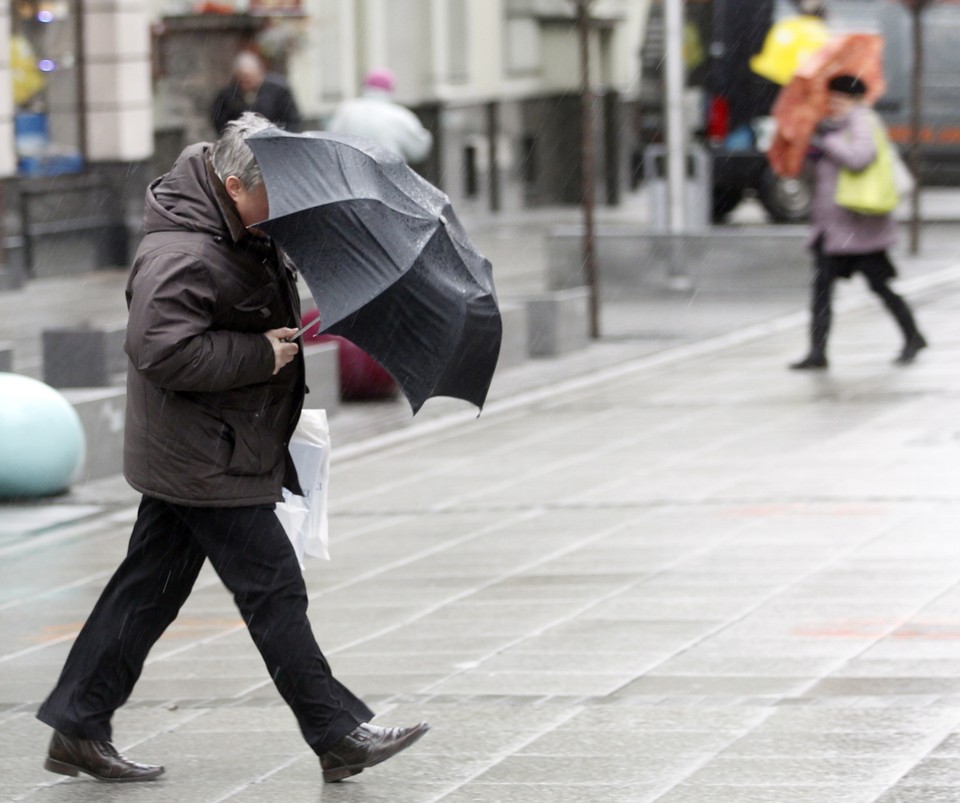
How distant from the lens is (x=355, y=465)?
409 inches

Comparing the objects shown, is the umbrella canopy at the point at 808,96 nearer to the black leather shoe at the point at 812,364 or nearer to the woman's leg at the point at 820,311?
the woman's leg at the point at 820,311

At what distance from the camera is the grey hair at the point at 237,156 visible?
4.97 metres

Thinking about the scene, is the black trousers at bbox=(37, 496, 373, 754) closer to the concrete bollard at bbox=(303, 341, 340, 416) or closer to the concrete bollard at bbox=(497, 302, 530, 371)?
the concrete bollard at bbox=(303, 341, 340, 416)

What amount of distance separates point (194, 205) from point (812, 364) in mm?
8289

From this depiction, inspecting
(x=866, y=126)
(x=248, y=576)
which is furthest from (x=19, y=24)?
(x=248, y=576)

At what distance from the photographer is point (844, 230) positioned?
507 inches

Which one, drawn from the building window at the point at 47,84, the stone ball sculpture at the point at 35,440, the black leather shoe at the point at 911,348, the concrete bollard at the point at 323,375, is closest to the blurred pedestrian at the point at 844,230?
the black leather shoe at the point at 911,348

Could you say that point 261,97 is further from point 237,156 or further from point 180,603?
point 237,156

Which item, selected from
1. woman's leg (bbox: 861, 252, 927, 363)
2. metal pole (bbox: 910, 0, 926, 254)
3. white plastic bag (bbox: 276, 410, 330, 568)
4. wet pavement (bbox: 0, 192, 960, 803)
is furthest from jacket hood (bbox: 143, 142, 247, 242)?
metal pole (bbox: 910, 0, 926, 254)

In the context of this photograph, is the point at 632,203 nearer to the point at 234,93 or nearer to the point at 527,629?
the point at 234,93

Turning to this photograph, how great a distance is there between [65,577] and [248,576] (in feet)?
9.76

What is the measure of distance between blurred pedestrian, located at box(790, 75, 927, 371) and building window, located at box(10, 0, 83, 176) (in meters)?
9.72

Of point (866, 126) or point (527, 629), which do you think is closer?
point (527, 629)

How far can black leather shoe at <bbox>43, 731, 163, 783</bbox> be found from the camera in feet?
16.9
